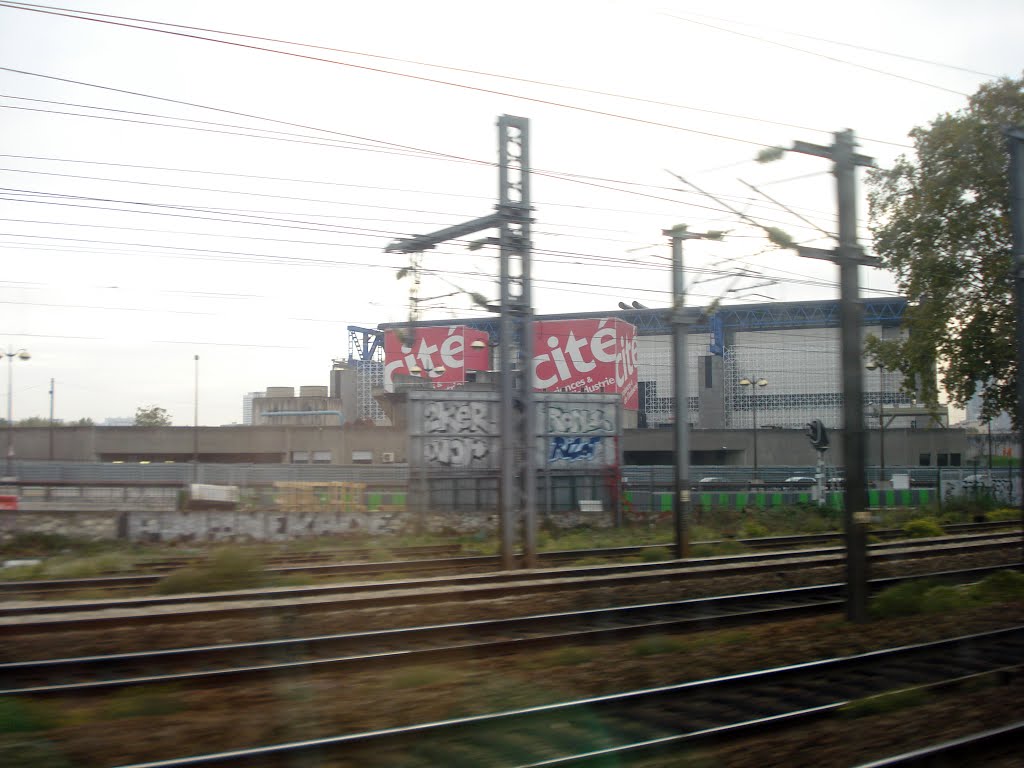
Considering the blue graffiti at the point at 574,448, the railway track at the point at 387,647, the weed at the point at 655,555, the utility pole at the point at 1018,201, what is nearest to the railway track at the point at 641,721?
the railway track at the point at 387,647

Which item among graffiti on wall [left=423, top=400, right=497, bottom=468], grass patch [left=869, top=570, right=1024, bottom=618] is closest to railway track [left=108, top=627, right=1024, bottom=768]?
grass patch [left=869, top=570, right=1024, bottom=618]

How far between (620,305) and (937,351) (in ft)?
46.2

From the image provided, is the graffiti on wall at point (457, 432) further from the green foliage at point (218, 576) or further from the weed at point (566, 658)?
the weed at point (566, 658)

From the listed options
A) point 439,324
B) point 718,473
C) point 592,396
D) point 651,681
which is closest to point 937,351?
point 592,396

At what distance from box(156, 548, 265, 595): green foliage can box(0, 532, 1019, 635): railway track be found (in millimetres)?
1110

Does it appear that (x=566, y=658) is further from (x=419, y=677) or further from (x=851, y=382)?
A: (x=851, y=382)

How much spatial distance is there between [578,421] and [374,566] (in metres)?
18.3

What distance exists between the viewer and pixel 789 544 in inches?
976

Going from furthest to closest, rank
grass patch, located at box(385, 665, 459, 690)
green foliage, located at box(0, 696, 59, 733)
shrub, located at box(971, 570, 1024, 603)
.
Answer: shrub, located at box(971, 570, 1024, 603)
grass patch, located at box(385, 665, 459, 690)
green foliage, located at box(0, 696, 59, 733)

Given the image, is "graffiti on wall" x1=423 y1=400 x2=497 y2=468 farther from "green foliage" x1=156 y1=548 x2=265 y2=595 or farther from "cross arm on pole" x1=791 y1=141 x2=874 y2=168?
"cross arm on pole" x1=791 y1=141 x2=874 y2=168

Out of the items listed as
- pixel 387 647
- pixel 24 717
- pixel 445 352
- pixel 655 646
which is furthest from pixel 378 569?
pixel 445 352

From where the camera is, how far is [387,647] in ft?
34.9

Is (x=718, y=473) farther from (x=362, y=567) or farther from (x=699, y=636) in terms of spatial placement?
(x=699, y=636)

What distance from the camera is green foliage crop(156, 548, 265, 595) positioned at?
1547cm
